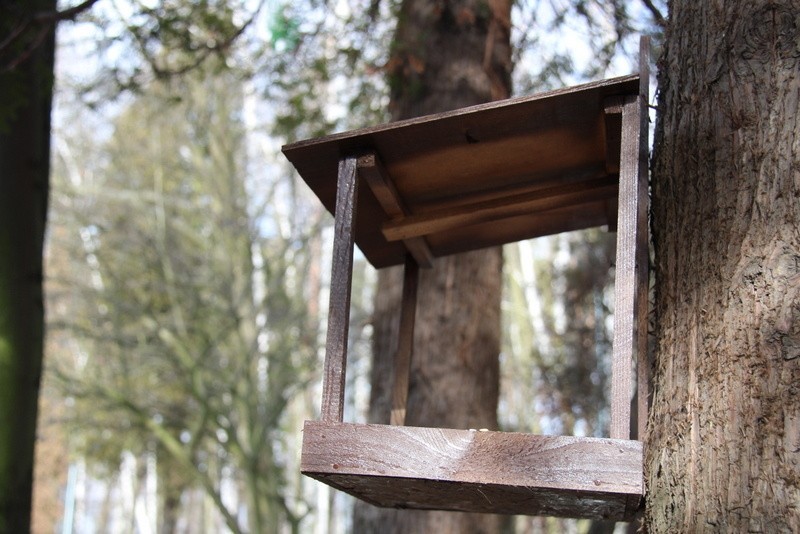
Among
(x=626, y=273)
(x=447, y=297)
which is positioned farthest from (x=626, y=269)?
(x=447, y=297)

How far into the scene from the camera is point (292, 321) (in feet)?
42.2

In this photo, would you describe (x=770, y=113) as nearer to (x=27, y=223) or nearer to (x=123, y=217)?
(x=27, y=223)

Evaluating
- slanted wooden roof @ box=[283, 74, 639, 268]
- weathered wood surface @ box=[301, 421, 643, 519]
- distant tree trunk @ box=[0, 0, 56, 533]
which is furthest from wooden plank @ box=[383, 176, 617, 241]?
distant tree trunk @ box=[0, 0, 56, 533]

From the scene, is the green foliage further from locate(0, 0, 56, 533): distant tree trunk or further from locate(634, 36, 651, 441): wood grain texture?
locate(634, 36, 651, 441): wood grain texture

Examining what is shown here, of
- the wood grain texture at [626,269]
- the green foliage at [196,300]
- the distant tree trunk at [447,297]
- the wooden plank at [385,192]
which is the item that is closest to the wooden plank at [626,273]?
the wood grain texture at [626,269]

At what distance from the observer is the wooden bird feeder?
6.29 feet

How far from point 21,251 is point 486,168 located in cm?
321

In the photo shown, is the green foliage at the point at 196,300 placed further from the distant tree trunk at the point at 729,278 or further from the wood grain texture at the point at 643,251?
the distant tree trunk at the point at 729,278

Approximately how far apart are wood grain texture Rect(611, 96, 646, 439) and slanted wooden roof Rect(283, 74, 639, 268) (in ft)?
0.26

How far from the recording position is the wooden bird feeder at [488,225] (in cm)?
192

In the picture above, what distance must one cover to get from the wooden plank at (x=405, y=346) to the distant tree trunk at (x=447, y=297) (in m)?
1.60

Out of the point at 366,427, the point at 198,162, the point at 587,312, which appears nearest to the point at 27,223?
the point at 366,427

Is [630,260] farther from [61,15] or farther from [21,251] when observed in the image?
[21,251]

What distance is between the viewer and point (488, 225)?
2969 millimetres
